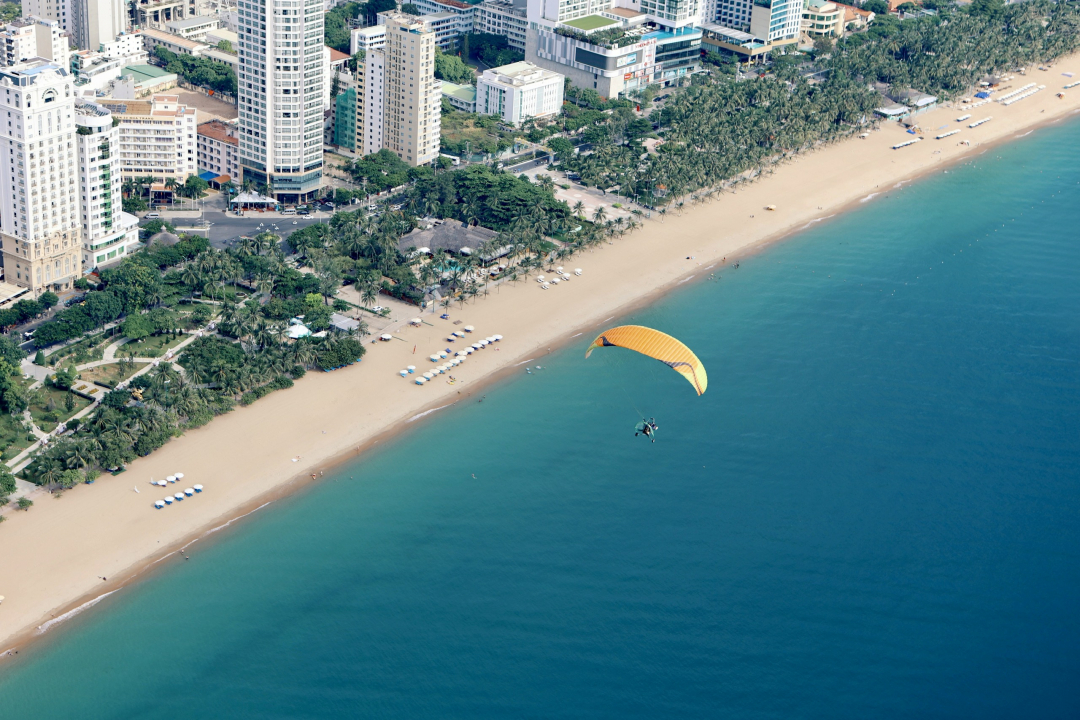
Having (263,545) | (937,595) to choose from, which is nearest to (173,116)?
(263,545)

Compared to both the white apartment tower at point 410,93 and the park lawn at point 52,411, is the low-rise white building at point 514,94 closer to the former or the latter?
the white apartment tower at point 410,93

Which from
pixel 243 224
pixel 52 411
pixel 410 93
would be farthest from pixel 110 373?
pixel 410 93

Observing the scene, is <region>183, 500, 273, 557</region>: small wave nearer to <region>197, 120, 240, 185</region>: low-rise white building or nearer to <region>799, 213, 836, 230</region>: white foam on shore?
<region>197, 120, 240, 185</region>: low-rise white building

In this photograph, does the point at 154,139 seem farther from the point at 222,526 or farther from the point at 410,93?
the point at 222,526

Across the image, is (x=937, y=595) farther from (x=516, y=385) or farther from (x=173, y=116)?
(x=173, y=116)

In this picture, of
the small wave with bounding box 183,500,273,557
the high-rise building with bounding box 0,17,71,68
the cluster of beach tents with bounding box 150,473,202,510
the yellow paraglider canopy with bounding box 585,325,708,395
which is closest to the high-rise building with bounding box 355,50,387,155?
the high-rise building with bounding box 0,17,71,68

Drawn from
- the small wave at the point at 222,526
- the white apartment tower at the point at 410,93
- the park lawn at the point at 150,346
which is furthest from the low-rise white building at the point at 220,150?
the small wave at the point at 222,526
